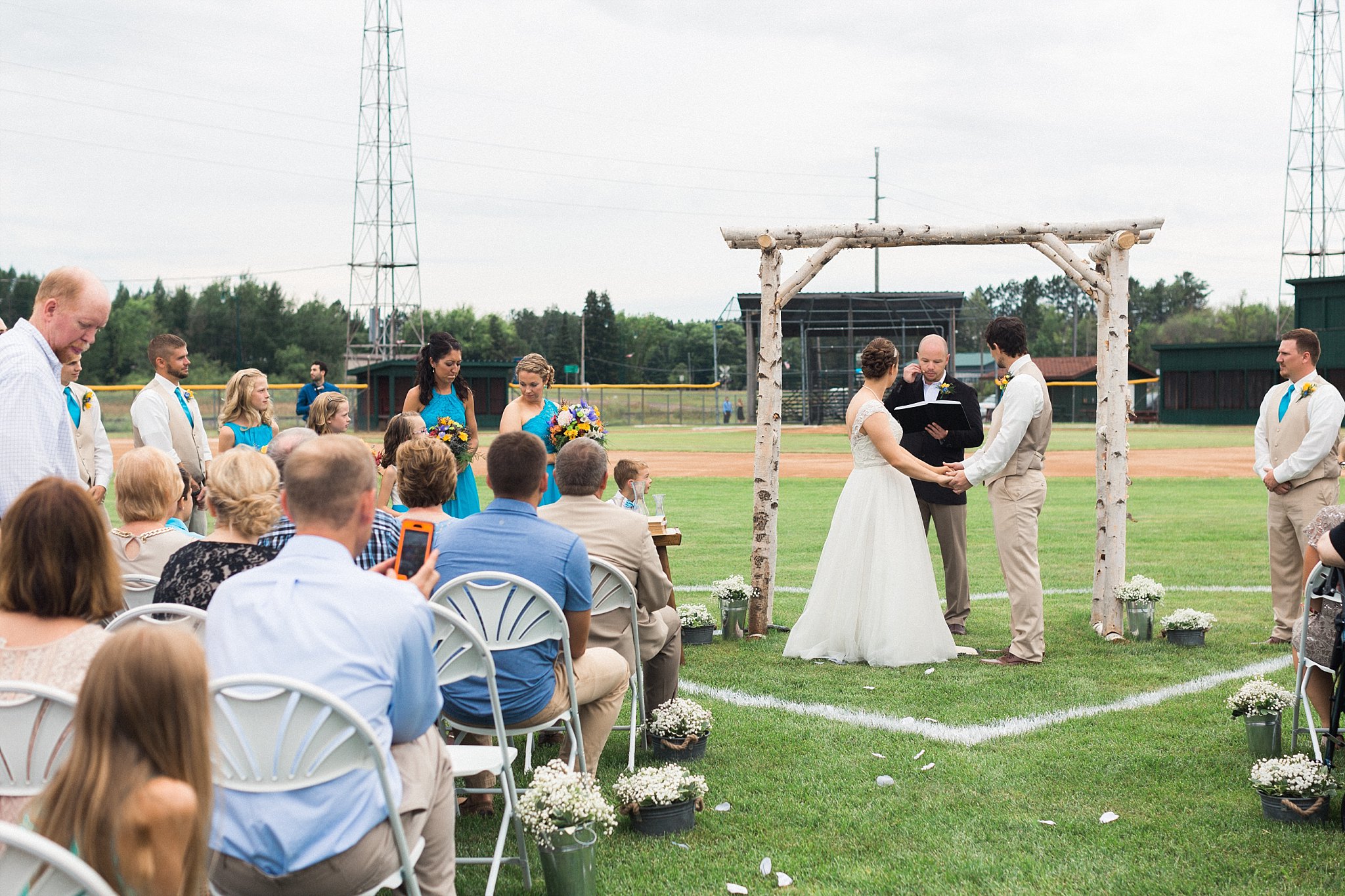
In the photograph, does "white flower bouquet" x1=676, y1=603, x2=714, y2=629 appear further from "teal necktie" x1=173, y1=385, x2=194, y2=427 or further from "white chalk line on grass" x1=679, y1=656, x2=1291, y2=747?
"teal necktie" x1=173, y1=385, x2=194, y2=427

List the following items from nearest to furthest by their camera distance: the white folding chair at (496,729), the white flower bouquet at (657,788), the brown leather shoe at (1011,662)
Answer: the white folding chair at (496,729) < the white flower bouquet at (657,788) < the brown leather shoe at (1011,662)

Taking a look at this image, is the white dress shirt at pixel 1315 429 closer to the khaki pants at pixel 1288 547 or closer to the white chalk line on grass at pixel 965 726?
the khaki pants at pixel 1288 547

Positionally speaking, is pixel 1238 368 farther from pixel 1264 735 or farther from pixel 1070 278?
pixel 1264 735

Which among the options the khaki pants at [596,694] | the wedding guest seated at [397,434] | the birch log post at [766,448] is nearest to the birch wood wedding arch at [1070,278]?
the birch log post at [766,448]

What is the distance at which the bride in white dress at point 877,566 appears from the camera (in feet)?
23.7

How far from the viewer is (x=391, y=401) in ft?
154

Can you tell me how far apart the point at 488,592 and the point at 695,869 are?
1.25 meters

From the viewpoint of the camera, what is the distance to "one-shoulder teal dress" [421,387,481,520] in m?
7.99

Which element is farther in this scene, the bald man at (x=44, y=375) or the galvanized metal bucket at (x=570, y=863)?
the bald man at (x=44, y=375)

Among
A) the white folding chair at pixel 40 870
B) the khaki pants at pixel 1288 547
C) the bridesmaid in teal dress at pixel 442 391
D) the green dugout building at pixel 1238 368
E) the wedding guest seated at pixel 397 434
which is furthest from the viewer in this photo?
the green dugout building at pixel 1238 368

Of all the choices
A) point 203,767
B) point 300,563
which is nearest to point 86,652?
point 300,563

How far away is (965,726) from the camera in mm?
5766

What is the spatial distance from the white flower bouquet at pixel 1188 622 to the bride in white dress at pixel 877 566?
1555 mm

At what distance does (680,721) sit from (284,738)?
2883mm
